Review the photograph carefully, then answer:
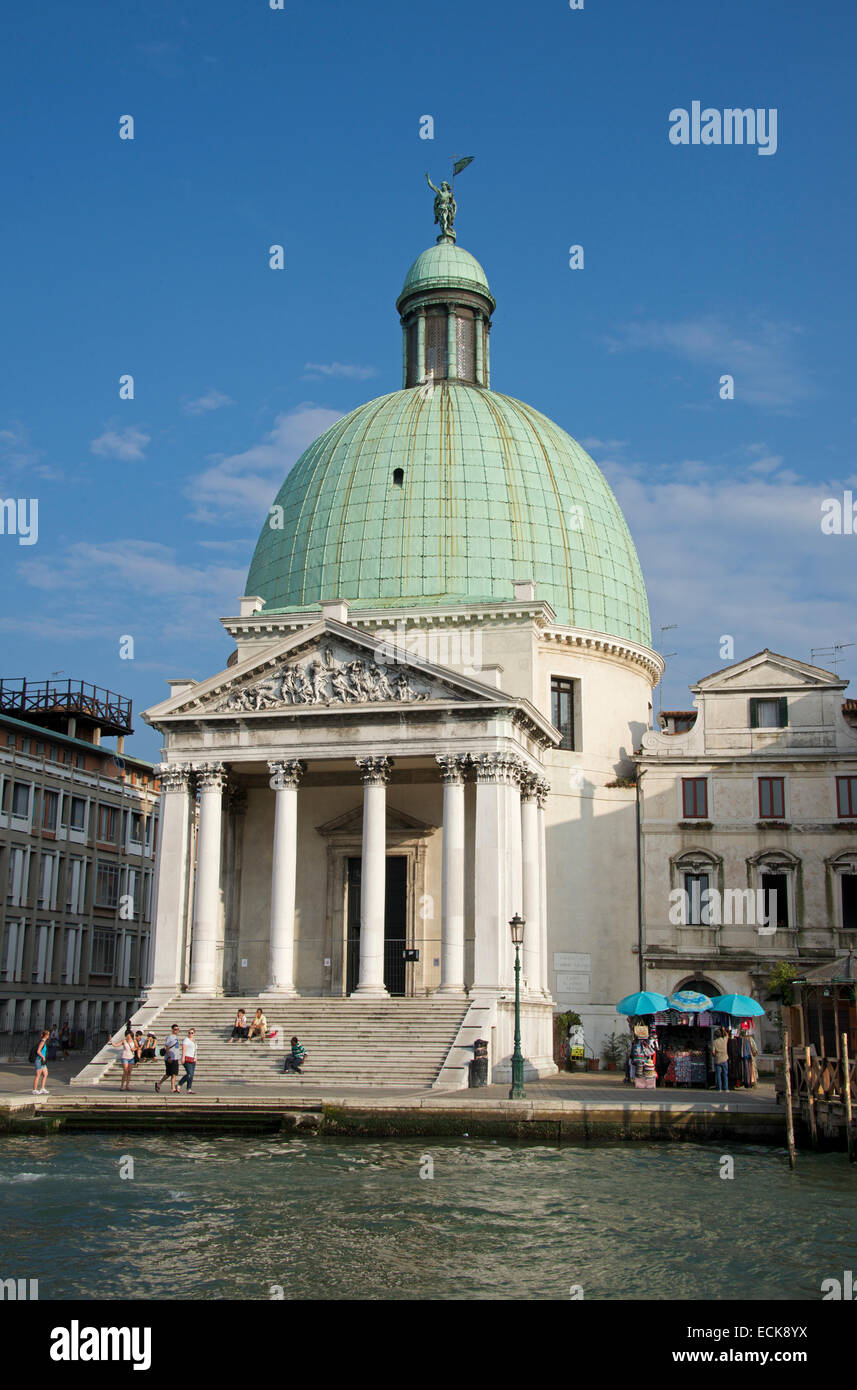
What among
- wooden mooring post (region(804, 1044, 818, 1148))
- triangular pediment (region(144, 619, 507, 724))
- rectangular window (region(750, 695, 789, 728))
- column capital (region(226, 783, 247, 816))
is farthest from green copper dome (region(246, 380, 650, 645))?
wooden mooring post (region(804, 1044, 818, 1148))

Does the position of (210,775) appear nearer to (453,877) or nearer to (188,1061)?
(453,877)

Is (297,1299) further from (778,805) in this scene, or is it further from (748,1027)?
(778,805)

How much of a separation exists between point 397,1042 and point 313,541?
66.8ft

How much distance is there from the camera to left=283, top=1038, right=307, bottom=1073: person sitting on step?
32.6 metres

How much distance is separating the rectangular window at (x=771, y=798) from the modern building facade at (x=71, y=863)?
23.8m

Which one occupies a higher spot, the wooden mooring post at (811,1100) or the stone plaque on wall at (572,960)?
the stone plaque on wall at (572,960)

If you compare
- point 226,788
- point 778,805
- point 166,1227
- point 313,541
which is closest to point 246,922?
point 226,788

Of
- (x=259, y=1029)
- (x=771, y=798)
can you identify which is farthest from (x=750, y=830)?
(x=259, y=1029)

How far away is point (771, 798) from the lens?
44.0 m

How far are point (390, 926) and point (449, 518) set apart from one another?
13.8 m

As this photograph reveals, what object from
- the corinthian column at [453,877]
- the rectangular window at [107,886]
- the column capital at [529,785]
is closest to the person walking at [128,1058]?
the corinthian column at [453,877]

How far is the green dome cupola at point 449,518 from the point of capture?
152 feet

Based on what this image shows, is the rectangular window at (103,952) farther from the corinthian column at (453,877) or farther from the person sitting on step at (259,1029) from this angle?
the corinthian column at (453,877)

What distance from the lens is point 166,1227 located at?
58.5 ft
